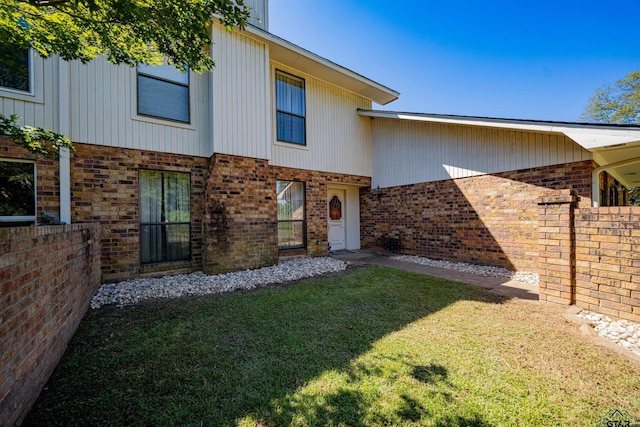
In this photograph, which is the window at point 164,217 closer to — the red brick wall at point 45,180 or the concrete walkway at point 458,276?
the red brick wall at point 45,180

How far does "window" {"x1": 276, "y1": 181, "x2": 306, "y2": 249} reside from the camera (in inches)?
301

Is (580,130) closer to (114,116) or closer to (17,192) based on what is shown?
(114,116)

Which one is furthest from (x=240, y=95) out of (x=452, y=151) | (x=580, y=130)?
(x=580, y=130)

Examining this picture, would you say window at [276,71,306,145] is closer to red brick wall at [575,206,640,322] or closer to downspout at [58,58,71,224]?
downspout at [58,58,71,224]

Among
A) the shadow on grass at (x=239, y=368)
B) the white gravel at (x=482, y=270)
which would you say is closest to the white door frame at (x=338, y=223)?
the white gravel at (x=482, y=270)

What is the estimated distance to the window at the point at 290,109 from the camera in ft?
24.8

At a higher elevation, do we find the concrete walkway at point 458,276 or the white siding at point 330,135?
the white siding at point 330,135

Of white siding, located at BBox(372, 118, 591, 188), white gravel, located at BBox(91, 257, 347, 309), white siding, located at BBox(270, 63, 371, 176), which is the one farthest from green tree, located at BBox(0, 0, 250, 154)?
white siding, located at BBox(372, 118, 591, 188)

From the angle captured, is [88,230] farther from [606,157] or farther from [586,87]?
[586,87]

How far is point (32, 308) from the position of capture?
6.24 ft

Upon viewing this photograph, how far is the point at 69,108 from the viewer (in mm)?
4668

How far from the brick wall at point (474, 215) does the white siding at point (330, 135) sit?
5.82ft

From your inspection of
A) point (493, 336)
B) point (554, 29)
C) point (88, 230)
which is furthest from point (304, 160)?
point (554, 29)

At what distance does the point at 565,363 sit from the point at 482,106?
14.5 m
